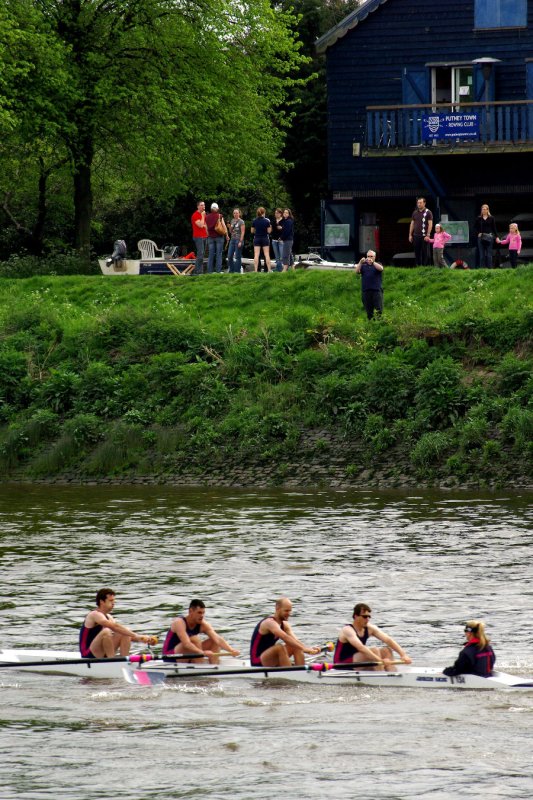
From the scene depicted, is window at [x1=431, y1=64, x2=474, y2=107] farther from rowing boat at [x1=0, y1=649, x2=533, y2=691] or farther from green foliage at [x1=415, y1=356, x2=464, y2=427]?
rowing boat at [x1=0, y1=649, x2=533, y2=691]

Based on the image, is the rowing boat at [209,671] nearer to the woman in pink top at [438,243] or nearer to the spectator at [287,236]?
the woman in pink top at [438,243]

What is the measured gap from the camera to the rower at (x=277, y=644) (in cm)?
2008

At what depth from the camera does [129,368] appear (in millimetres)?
38844

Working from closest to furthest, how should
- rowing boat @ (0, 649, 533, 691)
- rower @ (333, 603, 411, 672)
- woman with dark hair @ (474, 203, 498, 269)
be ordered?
rowing boat @ (0, 649, 533, 691)
rower @ (333, 603, 411, 672)
woman with dark hair @ (474, 203, 498, 269)

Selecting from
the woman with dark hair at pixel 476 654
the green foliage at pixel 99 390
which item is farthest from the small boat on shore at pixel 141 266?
the woman with dark hair at pixel 476 654

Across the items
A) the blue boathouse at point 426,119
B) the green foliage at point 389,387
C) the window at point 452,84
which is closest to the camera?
the green foliage at point 389,387

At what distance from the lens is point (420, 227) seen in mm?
40281

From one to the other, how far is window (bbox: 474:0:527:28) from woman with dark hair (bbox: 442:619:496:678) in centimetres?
3278

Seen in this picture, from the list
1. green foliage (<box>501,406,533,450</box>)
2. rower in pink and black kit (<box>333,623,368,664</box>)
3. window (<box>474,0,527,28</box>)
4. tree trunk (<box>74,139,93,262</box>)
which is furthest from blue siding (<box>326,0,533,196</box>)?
rower in pink and black kit (<box>333,623,368,664</box>)

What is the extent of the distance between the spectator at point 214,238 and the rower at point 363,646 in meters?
22.5

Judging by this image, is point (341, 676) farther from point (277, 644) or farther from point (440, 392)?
point (440, 392)

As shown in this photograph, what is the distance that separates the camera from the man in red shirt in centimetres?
4203

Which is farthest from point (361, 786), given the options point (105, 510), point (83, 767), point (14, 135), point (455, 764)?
point (14, 135)

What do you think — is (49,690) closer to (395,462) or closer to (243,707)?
(243,707)
